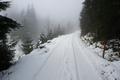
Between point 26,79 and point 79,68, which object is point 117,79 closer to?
point 79,68

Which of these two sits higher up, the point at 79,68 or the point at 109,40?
the point at 109,40

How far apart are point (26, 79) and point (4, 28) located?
511 cm

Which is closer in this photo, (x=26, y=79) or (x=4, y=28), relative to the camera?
(x=26, y=79)

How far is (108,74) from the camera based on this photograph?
8766 mm

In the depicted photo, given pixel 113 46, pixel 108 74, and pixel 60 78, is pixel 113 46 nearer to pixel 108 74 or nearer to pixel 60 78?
pixel 108 74

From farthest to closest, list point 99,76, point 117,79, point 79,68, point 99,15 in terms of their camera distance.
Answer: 1. point 99,15
2. point 79,68
3. point 99,76
4. point 117,79

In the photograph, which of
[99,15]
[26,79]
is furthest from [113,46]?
[26,79]

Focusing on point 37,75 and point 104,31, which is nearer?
point 37,75

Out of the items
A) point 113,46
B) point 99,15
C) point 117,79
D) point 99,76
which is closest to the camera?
point 117,79

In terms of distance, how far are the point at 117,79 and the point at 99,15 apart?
10.0 meters

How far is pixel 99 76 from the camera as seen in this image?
28.3ft

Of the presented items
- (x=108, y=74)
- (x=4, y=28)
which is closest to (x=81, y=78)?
(x=108, y=74)

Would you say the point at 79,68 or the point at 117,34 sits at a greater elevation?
the point at 117,34

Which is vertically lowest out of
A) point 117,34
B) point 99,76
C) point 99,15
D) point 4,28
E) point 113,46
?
point 99,76
